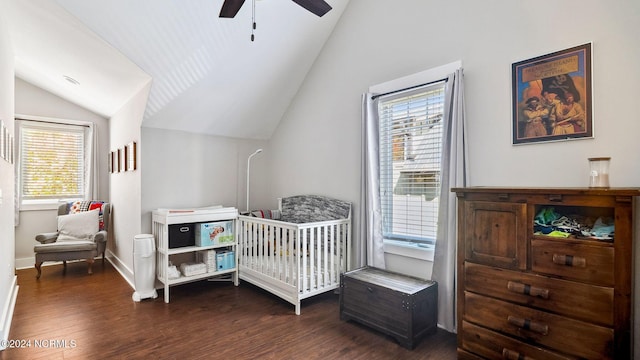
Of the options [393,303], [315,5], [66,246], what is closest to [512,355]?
[393,303]

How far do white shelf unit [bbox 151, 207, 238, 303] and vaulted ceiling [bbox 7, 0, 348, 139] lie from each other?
1.07 m

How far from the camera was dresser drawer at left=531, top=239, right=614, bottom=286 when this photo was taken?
155 centimetres

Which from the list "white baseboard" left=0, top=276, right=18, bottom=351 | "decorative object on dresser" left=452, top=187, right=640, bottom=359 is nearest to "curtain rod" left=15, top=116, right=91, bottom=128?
"white baseboard" left=0, top=276, right=18, bottom=351

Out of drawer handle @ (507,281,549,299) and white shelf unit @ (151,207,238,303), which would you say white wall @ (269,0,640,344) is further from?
white shelf unit @ (151,207,238,303)

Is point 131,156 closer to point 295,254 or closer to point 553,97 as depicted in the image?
point 295,254

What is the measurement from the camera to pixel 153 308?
3119 mm

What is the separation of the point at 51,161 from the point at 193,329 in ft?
13.7

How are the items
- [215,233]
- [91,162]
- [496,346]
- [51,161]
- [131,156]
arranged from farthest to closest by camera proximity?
1. [91,162]
2. [51,161]
3. [131,156]
4. [215,233]
5. [496,346]

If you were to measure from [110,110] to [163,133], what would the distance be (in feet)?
5.59

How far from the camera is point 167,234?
10.7ft

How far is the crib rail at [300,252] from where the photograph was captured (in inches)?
116

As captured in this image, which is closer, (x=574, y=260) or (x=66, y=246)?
(x=574, y=260)

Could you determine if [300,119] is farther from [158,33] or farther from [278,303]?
[278,303]

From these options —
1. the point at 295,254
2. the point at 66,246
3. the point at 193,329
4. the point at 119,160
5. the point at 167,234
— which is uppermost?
the point at 119,160
